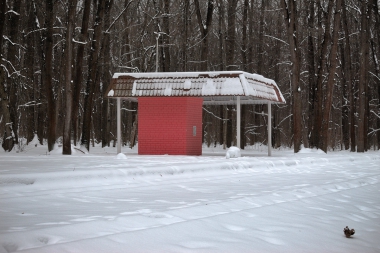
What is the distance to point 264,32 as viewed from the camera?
4078cm

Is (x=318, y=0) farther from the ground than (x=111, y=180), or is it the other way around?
(x=318, y=0)

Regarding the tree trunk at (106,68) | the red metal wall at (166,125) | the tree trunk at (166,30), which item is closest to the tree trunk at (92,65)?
the tree trunk at (106,68)

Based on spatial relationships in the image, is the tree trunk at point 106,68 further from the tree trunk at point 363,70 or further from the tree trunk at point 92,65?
the tree trunk at point 363,70

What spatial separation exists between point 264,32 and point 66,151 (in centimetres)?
2332

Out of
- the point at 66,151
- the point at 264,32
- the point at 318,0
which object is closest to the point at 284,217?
the point at 66,151

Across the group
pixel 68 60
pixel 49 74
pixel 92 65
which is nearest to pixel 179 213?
pixel 68 60

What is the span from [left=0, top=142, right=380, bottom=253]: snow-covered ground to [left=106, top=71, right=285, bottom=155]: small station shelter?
1003cm

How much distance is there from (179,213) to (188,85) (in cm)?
1638

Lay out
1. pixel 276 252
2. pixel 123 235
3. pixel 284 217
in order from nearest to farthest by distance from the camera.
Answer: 1. pixel 276 252
2. pixel 123 235
3. pixel 284 217

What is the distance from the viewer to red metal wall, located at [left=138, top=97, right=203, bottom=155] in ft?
78.6

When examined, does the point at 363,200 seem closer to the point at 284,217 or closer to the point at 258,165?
the point at 284,217

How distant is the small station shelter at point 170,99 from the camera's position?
23141mm

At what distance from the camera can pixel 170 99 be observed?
24.2 meters

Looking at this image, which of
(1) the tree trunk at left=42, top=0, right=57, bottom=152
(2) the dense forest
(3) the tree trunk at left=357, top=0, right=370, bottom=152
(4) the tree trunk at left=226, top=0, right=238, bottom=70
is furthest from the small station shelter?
(4) the tree trunk at left=226, top=0, right=238, bottom=70
